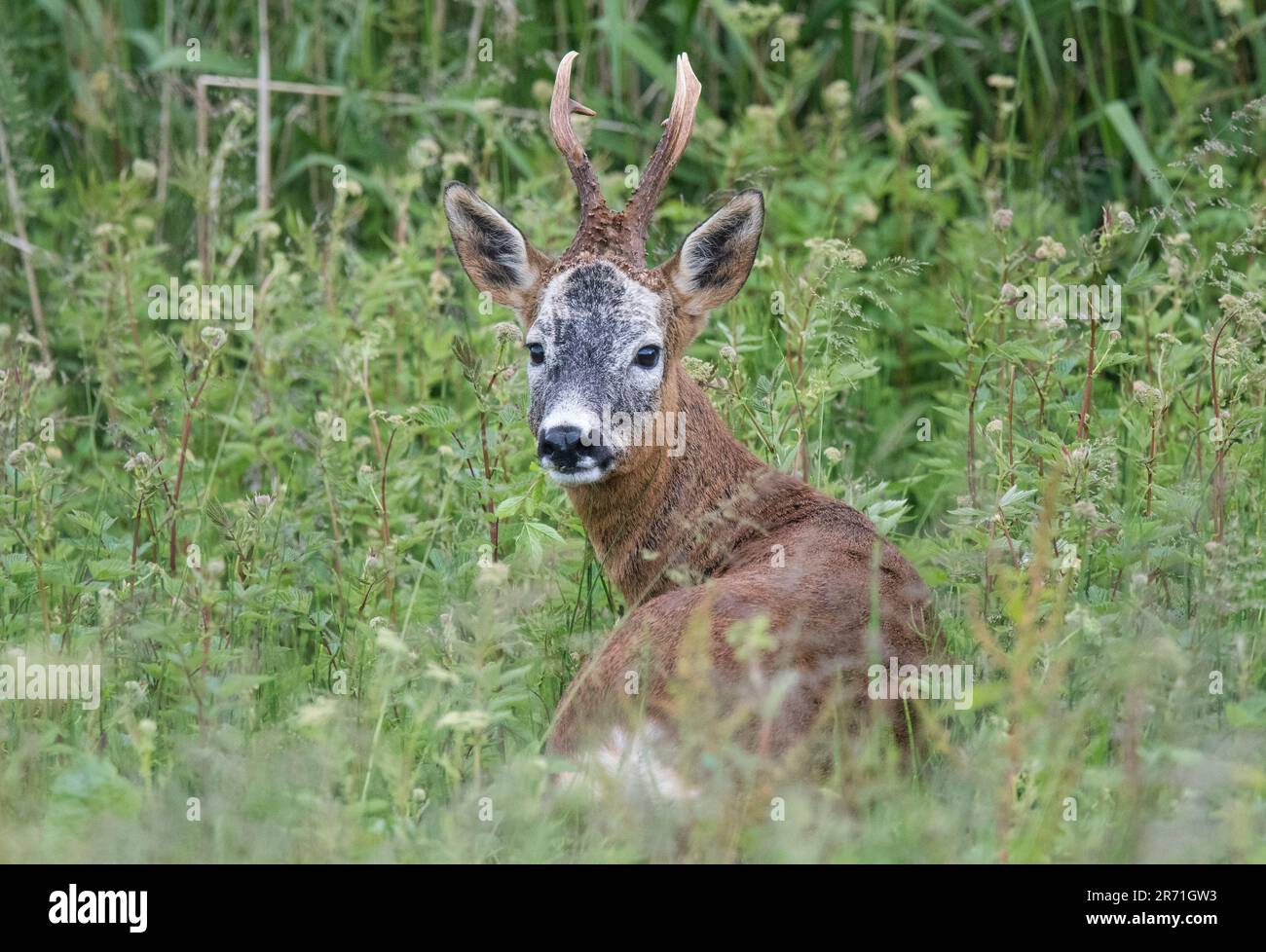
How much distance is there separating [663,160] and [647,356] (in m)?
0.59

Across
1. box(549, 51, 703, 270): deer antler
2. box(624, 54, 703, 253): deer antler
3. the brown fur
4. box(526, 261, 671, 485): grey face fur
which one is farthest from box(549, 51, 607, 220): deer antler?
the brown fur

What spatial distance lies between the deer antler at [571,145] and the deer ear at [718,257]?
302 millimetres

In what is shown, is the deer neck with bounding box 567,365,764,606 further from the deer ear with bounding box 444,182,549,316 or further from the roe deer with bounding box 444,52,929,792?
the deer ear with bounding box 444,182,549,316

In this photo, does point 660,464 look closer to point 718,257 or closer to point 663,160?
point 718,257

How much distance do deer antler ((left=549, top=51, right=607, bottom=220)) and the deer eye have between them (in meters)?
0.46

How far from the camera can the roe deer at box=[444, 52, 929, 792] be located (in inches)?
167

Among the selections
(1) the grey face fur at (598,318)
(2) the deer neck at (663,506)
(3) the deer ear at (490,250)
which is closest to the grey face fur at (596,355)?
(1) the grey face fur at (598,318)

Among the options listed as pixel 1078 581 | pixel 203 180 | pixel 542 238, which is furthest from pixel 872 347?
pixel 203 180

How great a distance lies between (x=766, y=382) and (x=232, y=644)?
1773mm

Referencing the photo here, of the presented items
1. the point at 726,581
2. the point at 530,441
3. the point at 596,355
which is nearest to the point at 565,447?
the point at 596,355

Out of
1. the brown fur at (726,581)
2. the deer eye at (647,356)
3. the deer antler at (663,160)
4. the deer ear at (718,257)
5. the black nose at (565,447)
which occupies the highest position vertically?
the deer antler at (663,160)

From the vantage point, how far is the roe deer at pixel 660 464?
13.9 ft

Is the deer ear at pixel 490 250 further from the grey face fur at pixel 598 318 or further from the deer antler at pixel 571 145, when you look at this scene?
the deer antler at pixel 571 145

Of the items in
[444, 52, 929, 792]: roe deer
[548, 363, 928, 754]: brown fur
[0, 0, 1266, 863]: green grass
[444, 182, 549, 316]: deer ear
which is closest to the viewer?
[0, 0, 1266, 863]: green grass
